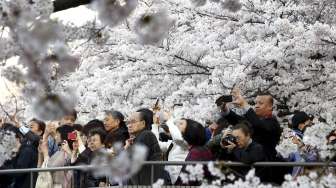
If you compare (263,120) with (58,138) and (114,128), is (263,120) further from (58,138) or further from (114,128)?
(58,138)

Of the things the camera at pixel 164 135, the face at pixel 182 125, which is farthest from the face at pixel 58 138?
the face at pixel 182 125

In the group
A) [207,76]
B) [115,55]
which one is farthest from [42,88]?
[115,55]

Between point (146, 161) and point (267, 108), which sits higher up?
point (267, 108)

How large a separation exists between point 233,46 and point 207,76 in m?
0.71

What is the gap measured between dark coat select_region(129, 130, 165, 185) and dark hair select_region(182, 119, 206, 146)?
356 millimetres

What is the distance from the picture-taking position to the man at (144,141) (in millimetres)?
7409

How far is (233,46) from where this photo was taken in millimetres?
13320

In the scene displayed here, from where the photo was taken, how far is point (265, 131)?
7387 mm

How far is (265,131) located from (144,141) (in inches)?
42.8

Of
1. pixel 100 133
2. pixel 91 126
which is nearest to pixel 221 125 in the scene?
pixel 100 133

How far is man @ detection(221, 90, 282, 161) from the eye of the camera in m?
7.38

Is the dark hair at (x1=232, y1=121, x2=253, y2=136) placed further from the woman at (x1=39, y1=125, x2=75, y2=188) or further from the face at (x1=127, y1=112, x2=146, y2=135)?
the woman at (x1=39, y1=125, x2=75, y2=188)

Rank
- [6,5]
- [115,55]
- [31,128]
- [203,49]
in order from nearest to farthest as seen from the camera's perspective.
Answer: [6,5]
[31,128]
[203,49]
[115,55]

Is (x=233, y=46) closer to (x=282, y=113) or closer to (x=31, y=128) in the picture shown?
(x=282, y=113)
